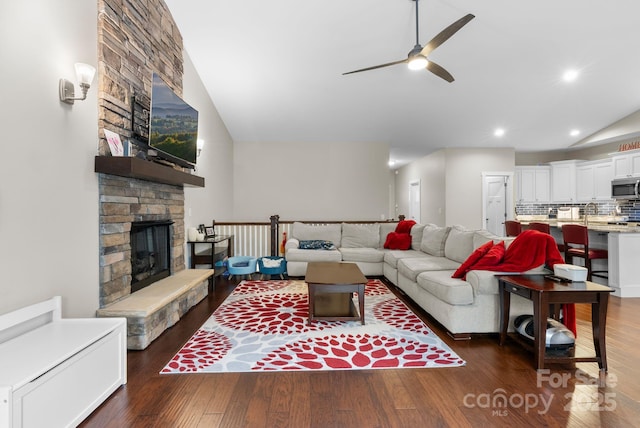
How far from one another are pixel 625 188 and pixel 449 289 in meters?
5.78

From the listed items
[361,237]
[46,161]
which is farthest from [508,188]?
[46,161]

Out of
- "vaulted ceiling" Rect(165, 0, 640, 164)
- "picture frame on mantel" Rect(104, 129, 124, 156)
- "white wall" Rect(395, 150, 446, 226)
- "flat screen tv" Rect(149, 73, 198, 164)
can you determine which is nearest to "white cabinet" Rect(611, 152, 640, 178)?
"vaulted ceiling" Rect(165, 0, 640, 164)

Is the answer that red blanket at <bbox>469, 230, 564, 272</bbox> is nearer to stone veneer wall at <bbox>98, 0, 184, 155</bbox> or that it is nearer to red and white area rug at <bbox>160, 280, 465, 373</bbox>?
red and white area rug at <bbox>160, 280, 465, 373</bbox>

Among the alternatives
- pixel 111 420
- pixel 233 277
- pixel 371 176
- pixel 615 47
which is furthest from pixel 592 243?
pixel 111 420

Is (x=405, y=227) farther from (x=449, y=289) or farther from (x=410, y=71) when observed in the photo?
(x=449, y=289)

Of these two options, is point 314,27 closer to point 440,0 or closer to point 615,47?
point 440,0

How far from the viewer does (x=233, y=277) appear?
571 cm

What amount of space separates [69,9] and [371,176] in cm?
622

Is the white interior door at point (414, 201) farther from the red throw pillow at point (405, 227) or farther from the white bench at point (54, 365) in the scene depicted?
the white bench at point (54, 365)

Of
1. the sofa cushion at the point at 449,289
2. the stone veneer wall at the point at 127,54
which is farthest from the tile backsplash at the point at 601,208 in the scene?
the stone veneer wall at the point at 127,54

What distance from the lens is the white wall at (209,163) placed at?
201 inches

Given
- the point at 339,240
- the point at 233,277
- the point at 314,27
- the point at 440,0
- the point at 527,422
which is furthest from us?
the point at 339,240

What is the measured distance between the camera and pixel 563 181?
7.94 meters

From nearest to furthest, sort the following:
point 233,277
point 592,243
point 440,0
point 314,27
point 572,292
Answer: point 572,292, point 440,0, point 314,27, point 592,243, point 233,277
